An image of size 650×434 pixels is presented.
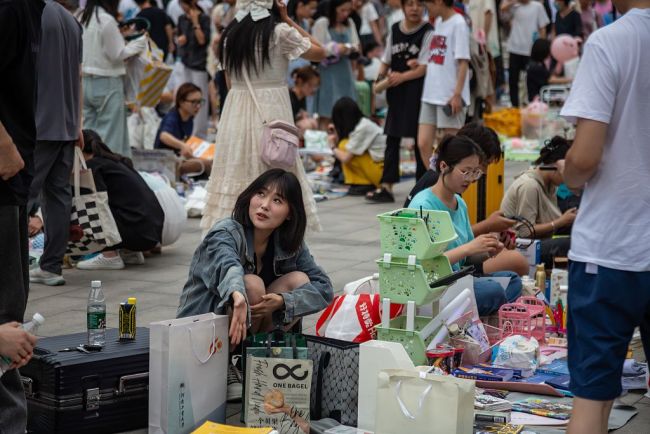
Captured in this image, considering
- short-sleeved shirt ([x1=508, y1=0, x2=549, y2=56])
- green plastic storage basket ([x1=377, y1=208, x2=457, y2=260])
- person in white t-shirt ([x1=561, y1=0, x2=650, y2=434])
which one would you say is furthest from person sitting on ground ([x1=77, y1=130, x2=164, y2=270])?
short-sleeved shirt ([x1=508, y1=0, x2=549, y2=56])

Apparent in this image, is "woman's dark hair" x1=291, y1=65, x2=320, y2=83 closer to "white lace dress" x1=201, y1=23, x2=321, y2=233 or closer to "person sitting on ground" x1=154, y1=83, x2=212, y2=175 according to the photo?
"person sitting on ground" x1=154, y1=83, x2=212, y2=175

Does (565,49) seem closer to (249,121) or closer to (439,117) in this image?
(439,117)

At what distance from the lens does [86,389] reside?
409 cm

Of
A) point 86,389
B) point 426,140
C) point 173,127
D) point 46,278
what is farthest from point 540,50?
point 86,389

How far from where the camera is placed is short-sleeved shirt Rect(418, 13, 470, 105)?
8812 mm

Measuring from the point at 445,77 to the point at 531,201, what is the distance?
230cm

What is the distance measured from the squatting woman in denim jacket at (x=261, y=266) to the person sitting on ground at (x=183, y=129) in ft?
17.6

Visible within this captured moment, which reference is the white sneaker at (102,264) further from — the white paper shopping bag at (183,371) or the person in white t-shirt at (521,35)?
the person in white t-shirt at (521,35)

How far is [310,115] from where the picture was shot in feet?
45.2

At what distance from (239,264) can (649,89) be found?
187 centimetres

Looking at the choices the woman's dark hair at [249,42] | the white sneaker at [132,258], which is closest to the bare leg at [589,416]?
the woman's dark hair at [249,42]

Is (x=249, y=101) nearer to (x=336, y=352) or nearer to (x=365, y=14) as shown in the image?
(x=336, y=352)

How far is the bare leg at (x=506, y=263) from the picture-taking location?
623 cm

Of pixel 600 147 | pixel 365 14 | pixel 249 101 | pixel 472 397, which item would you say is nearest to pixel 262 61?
pixel 249 101
